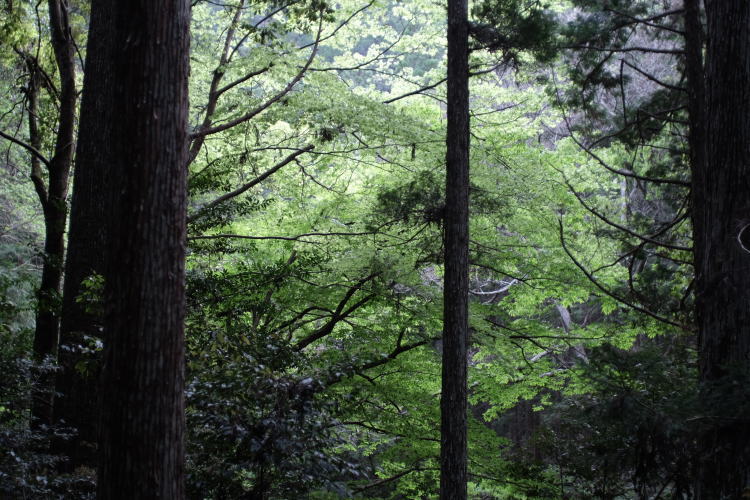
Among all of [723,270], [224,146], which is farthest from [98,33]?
[723,270]

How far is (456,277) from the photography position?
6.86m

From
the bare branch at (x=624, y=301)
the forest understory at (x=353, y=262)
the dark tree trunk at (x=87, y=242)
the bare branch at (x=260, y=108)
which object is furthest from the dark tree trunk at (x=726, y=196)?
the dark tree trunk at (x=87, y=242)

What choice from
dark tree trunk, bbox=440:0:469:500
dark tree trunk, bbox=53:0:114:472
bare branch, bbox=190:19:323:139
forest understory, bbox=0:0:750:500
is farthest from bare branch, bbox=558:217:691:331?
dark tree trunk, bbox=53:0:114:472

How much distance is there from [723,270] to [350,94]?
5196mm

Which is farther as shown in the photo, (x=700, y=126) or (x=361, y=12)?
(x=361, y=12)

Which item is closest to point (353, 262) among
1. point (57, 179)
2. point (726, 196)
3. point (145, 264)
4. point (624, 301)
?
point (624, 301)

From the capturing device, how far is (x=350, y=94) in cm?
818

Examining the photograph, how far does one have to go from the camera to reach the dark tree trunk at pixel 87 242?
5986 millimetres

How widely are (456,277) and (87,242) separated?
404 cm

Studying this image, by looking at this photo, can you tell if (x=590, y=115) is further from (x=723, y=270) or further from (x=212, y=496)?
(x=212, y=496)

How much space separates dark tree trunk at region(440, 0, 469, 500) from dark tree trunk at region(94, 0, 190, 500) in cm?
406

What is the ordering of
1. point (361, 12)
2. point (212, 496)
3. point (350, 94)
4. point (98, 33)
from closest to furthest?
point (212, 496), point (98, 33), point (350, 94), point (361, 12)

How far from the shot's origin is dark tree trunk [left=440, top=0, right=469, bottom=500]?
6.72m

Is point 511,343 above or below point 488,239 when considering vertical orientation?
below
